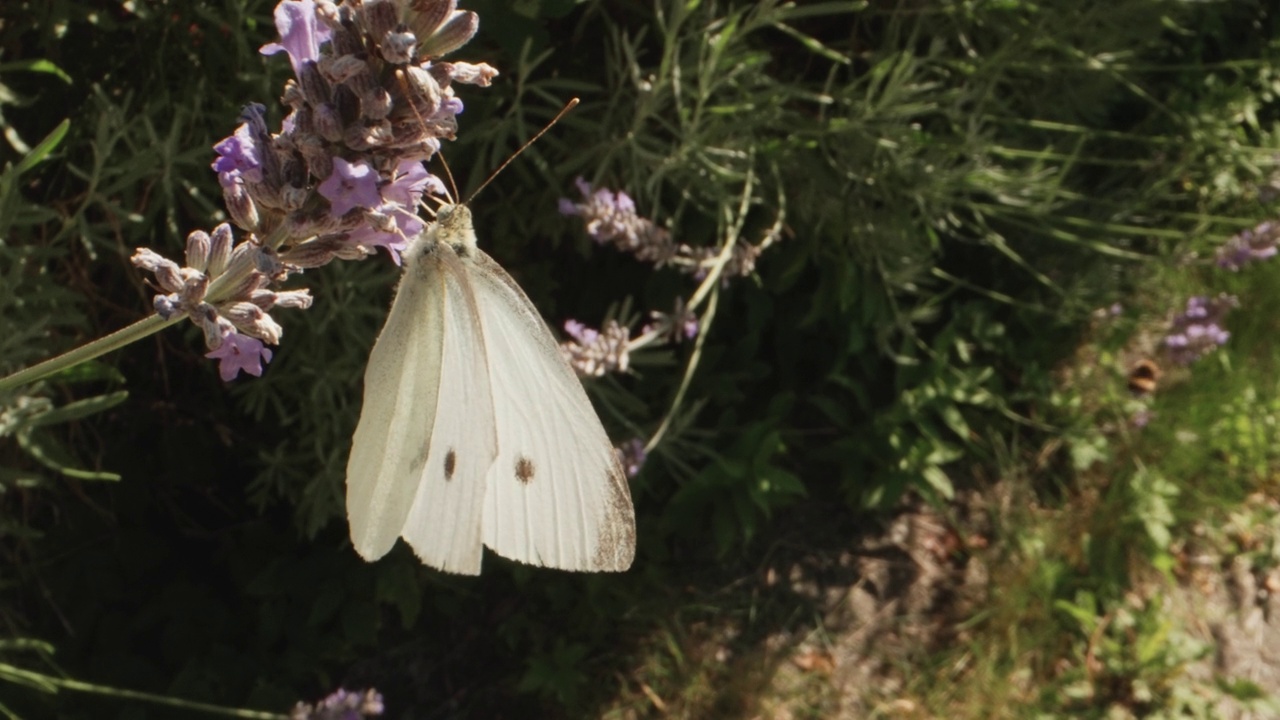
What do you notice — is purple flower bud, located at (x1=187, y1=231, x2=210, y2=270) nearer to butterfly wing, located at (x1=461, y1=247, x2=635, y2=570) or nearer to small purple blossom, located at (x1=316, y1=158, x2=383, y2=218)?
small purple blossom, located at (x1=316, y1=158, x2=383, y2=218)

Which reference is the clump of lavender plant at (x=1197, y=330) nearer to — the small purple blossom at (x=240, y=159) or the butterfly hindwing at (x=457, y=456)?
the butterfly hindwing at (x=457, y=456)

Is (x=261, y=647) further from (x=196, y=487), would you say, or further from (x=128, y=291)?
(x=128, y=291)

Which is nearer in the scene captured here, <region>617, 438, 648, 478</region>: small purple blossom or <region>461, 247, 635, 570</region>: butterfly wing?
<region>461, 247, 635, 570</region>: butterfly wing

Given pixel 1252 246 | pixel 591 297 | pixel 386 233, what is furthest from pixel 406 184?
pixel 1252 246

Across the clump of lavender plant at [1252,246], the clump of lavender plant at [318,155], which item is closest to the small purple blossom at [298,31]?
the clump of lavender plant at [318,155]

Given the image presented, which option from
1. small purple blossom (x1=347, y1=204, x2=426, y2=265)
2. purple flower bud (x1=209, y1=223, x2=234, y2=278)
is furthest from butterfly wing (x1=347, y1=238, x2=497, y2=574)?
purple flower bud (x1=209, y1=223, x2=234, y2=278)

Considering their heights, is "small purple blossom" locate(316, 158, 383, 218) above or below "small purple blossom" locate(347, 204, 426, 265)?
above
